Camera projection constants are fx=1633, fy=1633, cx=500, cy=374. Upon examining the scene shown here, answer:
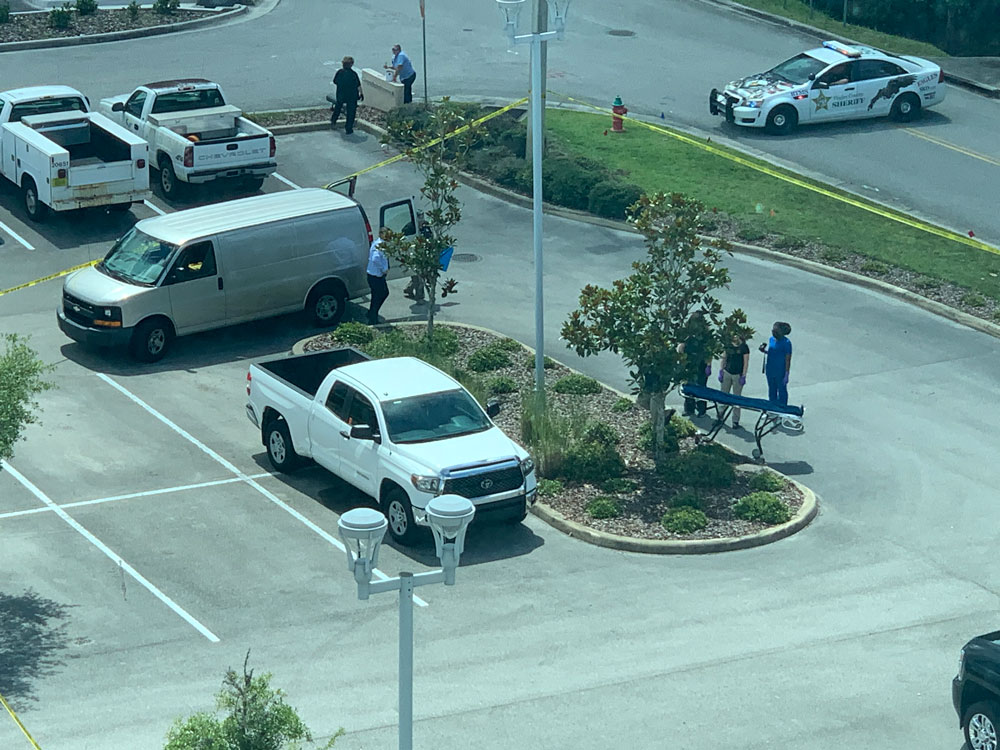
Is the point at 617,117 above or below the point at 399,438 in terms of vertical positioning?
below

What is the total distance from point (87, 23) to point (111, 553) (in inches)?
1059

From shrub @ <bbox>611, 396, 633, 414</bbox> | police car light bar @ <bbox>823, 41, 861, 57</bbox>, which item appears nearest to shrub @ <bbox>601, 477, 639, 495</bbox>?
shrub @ <bbox>611, 396, 633, 414</bbox>

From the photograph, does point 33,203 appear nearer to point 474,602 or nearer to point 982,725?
point 474,602

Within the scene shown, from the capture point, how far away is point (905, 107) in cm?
3650

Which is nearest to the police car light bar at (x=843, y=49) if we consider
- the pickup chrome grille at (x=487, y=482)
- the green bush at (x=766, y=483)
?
the green bush at (x=766, y=483)

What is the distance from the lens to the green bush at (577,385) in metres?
23.2

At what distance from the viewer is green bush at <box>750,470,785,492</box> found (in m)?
20.1

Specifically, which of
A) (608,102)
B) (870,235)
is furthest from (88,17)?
(870,235)

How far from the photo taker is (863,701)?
15.1 m

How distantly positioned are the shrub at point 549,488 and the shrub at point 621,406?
262cm

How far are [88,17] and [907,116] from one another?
21.1 meters

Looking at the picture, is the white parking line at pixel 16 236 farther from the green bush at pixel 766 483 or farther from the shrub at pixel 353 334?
the green bush at pixel 766 483

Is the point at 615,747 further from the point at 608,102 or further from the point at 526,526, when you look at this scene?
the point at 608,102

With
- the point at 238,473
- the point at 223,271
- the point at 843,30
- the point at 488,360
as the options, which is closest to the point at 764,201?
the point at 488,360
